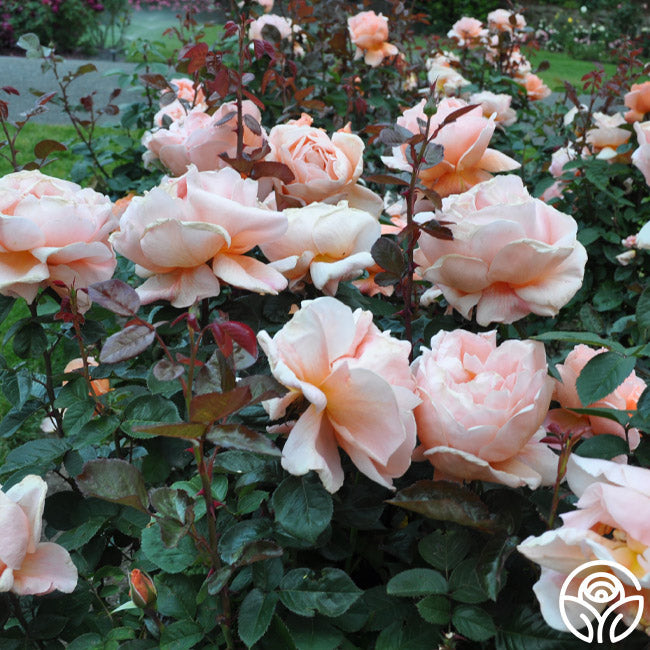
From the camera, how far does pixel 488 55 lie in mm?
3555

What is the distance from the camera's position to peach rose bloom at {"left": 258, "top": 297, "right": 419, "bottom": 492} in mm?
572

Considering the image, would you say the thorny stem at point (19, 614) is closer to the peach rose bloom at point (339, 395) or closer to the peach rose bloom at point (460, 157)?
the peach rose bloom at point (339, 395)

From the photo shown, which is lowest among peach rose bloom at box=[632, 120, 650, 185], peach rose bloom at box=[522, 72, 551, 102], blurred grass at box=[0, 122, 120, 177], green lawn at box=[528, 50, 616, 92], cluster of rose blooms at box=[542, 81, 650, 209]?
green lawn at box=[528, 50, 616, 92]

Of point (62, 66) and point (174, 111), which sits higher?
point (174, 111)

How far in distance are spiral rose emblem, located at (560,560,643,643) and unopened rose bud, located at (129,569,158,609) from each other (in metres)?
0.33

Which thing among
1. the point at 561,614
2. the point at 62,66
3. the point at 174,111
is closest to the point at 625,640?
the point at 561,614

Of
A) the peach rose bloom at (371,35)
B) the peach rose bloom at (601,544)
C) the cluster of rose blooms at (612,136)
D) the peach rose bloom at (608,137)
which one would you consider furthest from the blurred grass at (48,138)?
the peach rose bloom at (601,544)

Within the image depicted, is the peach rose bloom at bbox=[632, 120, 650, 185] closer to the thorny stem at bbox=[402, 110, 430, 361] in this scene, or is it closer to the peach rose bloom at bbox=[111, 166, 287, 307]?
the thorny stem at bbox=[402, 110, 430, 361]

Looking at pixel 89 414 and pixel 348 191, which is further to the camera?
pixel 348 191

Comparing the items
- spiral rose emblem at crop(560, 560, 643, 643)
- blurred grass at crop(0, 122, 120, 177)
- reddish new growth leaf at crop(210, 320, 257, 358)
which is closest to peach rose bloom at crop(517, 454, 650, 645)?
spiral rose emblem at crop(560, 560, 643, 643)

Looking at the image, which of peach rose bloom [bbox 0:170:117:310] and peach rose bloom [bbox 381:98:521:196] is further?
peach rose bloom [bbox 381:98:521:196]

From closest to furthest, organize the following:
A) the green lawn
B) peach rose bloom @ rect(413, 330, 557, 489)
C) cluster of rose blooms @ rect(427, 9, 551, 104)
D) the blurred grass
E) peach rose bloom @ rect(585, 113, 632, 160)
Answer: peach rose bloom @ rect(413, 330, 557, 489)
peach rose bloom @ rect(585, 113, 632, 160)
cluster of rose blooms @ rect(427, 9, 551, 104)
the blurred grass
the green lawn

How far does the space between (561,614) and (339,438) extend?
205 mm

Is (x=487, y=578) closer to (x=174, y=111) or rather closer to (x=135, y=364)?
(x=135, y=364)
